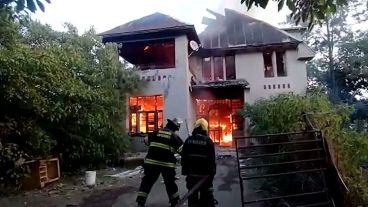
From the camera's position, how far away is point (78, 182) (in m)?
10.3

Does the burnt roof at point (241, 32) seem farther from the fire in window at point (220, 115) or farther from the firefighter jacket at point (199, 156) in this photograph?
the firefighter jacket at point (199, 156)

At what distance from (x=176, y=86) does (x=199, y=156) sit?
1007cm

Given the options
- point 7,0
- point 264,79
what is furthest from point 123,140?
point 7,0

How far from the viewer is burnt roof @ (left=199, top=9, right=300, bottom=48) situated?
1900 centimetres

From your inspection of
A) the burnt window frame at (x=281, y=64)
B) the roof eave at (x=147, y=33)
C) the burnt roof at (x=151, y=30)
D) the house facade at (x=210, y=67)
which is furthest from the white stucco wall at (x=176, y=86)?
the burnt window frame at (x=281, y=64)

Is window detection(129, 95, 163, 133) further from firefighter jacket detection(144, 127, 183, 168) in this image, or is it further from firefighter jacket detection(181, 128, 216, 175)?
firefighter jacket detection(181, 128, 216, 175)

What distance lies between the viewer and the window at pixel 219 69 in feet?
63.7

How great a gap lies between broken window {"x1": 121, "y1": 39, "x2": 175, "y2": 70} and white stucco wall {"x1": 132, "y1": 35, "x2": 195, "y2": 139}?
4.65 feet

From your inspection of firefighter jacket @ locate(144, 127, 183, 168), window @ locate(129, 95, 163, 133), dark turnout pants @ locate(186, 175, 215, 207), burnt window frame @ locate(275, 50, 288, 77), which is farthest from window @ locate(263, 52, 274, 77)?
dark turnout pants @ locate(186, 175, 215, 207)

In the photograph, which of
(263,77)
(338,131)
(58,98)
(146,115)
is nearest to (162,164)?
(338,131)

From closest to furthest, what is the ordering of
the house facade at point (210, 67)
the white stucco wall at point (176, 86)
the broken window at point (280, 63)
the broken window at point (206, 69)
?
the white stucco wall at point (176, 86) < the house facade at point (210, 67) < the broken window at point (280, 63) < the broken window at point (206, 69)

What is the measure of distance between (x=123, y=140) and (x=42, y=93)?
Answer: 526 cm

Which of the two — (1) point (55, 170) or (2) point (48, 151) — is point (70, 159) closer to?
(1) point (55, 170)

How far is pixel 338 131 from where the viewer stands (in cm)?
616
